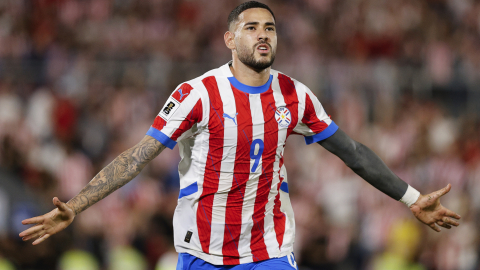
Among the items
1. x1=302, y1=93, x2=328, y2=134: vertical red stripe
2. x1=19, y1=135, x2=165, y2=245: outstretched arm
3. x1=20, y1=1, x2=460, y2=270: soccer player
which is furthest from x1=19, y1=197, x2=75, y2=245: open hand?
x1=302, y1=93, x2=328, y2=134: vertical red stripe

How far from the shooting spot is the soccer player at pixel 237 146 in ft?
12.5

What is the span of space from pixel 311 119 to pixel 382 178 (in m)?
0.68

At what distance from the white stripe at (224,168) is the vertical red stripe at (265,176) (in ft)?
0.68

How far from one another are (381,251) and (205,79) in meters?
4.76

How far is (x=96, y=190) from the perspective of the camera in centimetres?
354

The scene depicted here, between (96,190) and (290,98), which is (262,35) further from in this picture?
(96,190)

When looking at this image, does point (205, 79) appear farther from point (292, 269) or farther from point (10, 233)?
point (10, 233)

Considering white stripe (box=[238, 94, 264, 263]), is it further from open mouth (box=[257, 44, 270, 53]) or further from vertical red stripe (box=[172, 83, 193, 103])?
vertical red stripe (box=[172, 83, 193, 103])

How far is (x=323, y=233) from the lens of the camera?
759cm

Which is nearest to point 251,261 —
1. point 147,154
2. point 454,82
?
point 147,154

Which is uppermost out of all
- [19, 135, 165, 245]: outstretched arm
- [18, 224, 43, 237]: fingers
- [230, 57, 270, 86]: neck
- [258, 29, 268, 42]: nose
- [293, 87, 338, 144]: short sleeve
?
[258, 29, 268, 42]: nose

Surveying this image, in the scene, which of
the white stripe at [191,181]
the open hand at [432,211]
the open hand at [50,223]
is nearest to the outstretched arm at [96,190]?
the open hand at [50,223]

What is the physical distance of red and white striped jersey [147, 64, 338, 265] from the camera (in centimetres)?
381

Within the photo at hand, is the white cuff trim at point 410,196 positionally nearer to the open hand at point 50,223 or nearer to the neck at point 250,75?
the neck at point 250,75
